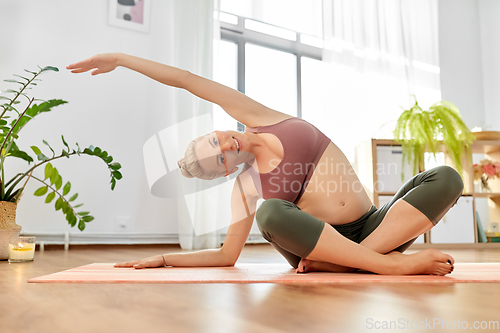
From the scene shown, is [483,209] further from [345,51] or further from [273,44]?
[273,44]

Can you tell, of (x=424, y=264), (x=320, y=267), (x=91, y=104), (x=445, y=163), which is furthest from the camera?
(x=445, y=163)

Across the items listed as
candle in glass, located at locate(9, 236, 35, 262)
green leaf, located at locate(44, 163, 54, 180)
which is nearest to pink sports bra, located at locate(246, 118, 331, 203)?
candle in glass, located at locate(9, 236, 35, 262)

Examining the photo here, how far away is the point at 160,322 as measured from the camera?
55 centimetres

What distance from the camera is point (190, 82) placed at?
128 cm

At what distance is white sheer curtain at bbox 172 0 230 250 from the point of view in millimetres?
3061

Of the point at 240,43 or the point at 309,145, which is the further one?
the point at 240,43

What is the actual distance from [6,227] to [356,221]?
159 centimetres

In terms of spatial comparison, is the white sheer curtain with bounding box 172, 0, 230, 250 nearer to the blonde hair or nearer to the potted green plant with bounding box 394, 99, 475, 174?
the potted green plant with bounding box 394, 99, 475, 174

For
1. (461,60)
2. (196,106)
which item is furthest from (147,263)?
(461,60)

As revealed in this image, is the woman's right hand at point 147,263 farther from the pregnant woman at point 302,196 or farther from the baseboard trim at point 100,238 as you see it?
the baseboard trim at point 100,238

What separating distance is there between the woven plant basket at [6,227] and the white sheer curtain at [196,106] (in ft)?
3.89

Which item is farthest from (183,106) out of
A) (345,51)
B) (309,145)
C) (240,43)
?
(309,145)

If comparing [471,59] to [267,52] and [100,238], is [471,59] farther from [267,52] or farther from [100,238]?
[100,238]

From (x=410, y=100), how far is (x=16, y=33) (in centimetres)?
332
